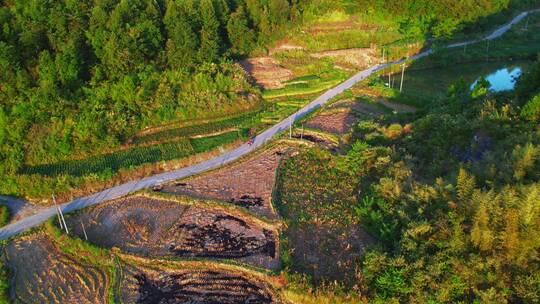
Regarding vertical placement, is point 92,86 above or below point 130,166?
above

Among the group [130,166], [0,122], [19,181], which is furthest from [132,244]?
[0,122]

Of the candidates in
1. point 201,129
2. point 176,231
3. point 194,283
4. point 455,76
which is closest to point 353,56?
point 455,76

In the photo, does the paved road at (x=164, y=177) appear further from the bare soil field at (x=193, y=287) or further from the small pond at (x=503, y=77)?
the small pond at (x=503, y=77)

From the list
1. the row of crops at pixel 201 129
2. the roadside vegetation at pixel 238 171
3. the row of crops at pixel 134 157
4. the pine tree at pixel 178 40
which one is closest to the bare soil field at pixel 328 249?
the roadside vegetation at pixel 238 171

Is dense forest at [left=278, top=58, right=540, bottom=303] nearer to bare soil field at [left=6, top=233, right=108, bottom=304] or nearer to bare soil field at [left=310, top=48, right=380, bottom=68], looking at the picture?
bare soil field at [left=6, top=233, right=108, bottom=304]

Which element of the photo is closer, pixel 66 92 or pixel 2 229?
pixel 2 229

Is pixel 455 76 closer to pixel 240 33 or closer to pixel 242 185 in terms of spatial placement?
pixel 240 33

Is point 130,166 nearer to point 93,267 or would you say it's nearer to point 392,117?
point 93,267
